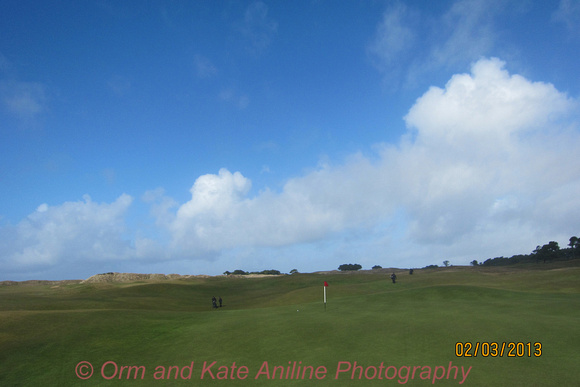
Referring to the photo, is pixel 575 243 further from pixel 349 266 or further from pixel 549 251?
pixel 349 266

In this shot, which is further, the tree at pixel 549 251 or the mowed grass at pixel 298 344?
the tree at pixel 549 251

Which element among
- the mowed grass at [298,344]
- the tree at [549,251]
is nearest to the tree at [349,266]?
the tree at [549,251]

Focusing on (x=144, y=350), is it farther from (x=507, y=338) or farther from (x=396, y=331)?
(x=507, y=338)

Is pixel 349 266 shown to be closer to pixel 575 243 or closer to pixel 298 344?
pixel 575 243

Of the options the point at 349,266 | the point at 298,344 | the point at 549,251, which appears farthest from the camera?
the point at 349,266

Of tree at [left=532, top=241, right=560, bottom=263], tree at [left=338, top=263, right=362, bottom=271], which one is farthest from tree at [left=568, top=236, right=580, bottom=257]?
tree at [left=338, top=263, right=362, bottom=271]

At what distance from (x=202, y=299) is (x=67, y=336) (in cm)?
4270

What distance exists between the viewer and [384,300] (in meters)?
32.4

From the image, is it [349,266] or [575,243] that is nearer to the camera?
[575,243]

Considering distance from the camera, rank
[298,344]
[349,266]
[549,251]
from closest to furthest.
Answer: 1. [298,344]
2. [549,251]
3. [349,266]

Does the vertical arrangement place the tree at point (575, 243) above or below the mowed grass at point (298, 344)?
above

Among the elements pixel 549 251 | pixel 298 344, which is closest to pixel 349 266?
pixel 549 251

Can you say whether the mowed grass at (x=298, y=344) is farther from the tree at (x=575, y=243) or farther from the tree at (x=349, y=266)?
the tree at (x=349, y=266)

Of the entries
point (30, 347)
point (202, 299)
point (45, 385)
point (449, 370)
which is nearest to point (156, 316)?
point (30, 347)
